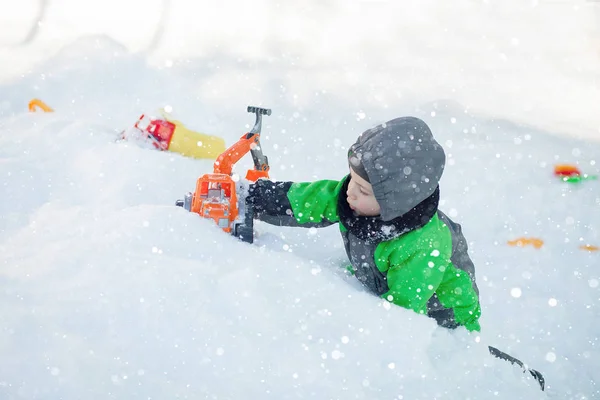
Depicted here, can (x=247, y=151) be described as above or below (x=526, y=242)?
above

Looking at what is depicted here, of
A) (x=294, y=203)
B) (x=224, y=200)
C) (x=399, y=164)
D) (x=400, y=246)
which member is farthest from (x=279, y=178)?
(x=399, y=164)

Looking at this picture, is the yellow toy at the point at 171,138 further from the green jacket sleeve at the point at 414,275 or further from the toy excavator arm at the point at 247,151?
the green jacket sleeve at the point at 414,275

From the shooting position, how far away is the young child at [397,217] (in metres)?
2.02

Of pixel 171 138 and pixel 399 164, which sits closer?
pixel 399 164

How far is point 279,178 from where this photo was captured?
399cm

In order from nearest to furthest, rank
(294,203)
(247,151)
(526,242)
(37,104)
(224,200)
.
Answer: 1. (224,200)
2. (294,203)
3. (247,151)
4. (526,242)
5. (37,104)

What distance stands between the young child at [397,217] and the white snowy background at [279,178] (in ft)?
0.69

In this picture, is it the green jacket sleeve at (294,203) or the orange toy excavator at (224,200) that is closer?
the orange toy excavator at (224,200)

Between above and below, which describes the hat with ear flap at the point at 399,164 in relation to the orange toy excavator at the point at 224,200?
above

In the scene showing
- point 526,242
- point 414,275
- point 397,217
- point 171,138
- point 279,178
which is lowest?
point 526,242

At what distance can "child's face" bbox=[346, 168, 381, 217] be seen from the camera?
215 cm

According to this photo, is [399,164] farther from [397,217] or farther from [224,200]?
[224,200]

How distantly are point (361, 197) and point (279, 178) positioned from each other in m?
1.85

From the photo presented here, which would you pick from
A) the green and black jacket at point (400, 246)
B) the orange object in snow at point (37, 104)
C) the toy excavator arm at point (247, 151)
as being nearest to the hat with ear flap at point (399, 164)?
the green and black jacket at point (400, 246)
